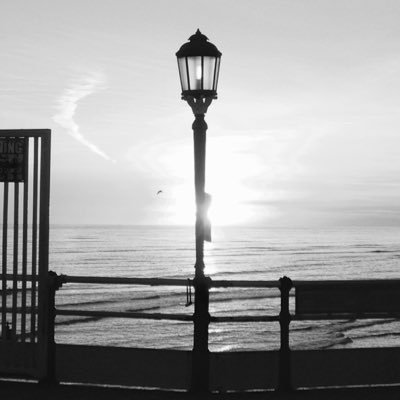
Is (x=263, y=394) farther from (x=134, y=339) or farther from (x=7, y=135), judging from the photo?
(x=134, y=339)

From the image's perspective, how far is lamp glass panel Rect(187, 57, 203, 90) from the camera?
8891 millimetres

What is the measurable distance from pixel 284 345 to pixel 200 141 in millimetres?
2516

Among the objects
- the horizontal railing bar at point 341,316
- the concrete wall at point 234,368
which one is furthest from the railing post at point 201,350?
the horizontal railing bar at point 341,316

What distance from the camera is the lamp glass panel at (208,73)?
8.91 metres

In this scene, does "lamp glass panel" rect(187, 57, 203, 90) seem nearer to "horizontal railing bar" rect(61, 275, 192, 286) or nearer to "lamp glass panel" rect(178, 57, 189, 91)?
"lamp glass panel" rect(178, 57, 189, 91)

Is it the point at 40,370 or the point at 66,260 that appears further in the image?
the point at 66,260

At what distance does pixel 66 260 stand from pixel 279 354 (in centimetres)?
5495

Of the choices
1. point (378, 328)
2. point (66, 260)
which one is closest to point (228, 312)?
point (378, 328)

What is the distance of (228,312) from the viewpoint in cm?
2545

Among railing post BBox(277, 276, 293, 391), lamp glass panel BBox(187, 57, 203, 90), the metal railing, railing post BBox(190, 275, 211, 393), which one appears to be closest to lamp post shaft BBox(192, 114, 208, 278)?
railing post BBox(190, 275, 211, 393)

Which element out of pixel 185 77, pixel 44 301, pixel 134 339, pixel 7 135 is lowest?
pixel 134 339

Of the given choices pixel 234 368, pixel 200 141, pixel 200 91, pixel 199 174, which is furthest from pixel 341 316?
pixel 200 91

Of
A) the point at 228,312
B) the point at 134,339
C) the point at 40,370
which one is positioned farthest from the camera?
the point at 228,312

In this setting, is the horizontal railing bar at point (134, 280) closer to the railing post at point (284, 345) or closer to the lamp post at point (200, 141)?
the lamp post at point (200, 141)
